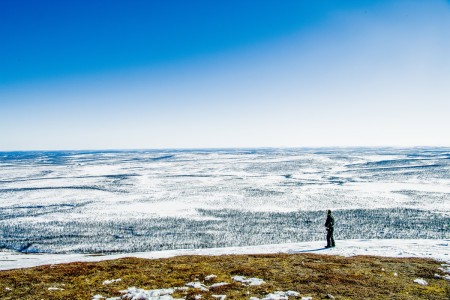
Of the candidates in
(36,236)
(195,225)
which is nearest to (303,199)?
(195,225)

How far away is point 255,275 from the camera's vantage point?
12.3 meters

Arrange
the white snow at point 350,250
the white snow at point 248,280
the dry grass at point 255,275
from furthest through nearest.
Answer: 1. the white snow at point 350,250
2. the white snow at point 248,280
3. the dry grass at point 255,275

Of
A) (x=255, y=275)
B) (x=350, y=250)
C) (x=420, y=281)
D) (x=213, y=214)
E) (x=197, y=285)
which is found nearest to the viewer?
(x=197, y=285)

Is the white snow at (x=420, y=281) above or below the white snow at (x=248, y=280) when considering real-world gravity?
below

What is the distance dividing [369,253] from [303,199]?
26.8 metres

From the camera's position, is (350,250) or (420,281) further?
(350,250)

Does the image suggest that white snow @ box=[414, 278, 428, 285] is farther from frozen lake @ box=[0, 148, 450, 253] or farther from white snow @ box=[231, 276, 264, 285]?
frozen lake @ box=[0, 148, 450, 253]

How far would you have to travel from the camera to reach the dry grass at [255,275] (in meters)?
10.5

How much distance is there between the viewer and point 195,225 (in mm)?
32781

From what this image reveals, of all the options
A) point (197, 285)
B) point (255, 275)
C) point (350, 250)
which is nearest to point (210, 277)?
point (197, 285)

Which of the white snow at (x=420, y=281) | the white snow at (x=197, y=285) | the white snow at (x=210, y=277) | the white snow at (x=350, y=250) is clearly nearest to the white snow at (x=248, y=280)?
the white snow at (x=210, y=277)

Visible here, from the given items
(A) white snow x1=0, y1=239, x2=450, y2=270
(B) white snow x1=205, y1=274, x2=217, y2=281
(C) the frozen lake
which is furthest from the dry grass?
(C) the frozen lake

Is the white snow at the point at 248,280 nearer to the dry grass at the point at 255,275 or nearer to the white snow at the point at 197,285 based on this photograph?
the dry grass at the point at 255,275

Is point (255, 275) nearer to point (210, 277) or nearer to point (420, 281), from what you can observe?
point (210, 277)
